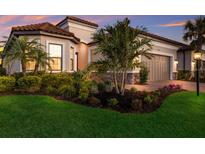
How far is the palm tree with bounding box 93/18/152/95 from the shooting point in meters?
7.00

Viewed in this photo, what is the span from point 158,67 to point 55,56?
3.84 m

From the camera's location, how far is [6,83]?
7418 mm

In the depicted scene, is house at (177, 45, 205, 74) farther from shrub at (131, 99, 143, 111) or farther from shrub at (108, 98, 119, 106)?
shrub at (108, 98, 119, 106)

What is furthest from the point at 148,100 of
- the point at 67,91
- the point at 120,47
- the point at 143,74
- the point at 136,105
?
the point at 67,91

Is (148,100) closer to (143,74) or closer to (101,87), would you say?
(143,74)

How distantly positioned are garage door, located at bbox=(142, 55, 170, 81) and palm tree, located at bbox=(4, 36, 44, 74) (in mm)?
3979

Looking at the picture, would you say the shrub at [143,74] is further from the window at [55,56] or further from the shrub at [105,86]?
the window at [55,56]
